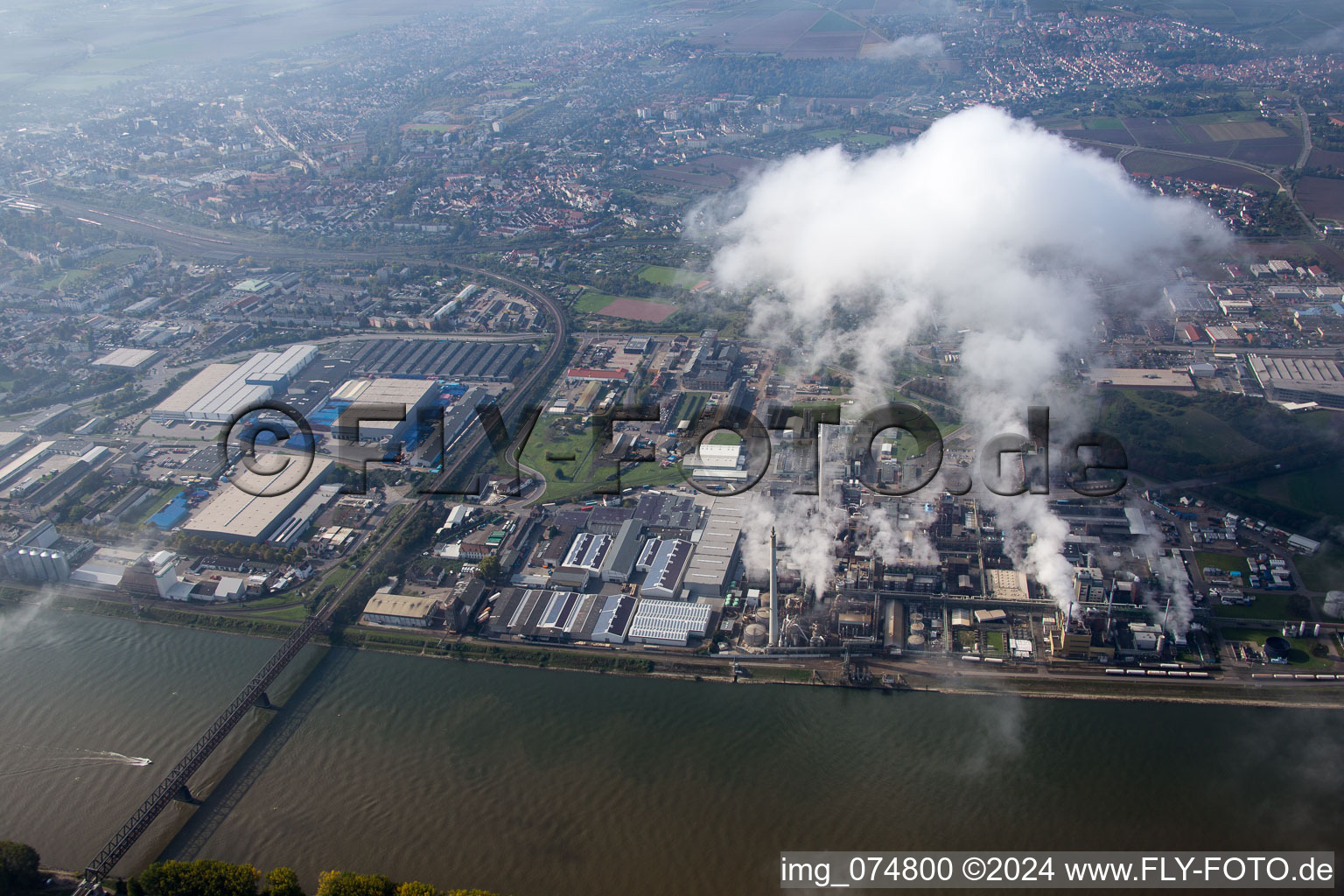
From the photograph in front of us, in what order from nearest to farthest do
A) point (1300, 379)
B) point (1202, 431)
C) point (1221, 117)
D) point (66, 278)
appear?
point (1202, 431) → point (1300, 379) → point (66, 278) → point (1221, 117)

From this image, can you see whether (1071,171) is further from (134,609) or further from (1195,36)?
(1195,36)

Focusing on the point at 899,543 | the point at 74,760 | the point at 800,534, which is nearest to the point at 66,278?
the point at 74,760

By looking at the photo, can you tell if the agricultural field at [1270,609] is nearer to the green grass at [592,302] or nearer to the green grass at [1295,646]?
the green grass at [1295,646]

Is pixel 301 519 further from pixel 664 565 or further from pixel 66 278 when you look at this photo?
pixel 66 278

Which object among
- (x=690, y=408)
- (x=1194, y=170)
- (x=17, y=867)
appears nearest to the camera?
(x=17, y=867)

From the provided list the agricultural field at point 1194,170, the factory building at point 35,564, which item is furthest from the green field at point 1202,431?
the factory building at point 35,564
